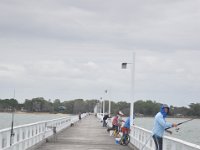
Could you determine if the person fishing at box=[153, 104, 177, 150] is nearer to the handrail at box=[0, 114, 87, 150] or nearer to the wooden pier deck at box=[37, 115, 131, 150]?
the handrail at box=[0, 114, 87, 150]

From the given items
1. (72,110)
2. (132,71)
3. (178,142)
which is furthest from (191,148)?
(72,110)

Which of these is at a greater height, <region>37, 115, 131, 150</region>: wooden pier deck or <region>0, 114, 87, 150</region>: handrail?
<region>0, 114, 87, 150</region>: handrail

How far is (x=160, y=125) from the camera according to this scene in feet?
48.1

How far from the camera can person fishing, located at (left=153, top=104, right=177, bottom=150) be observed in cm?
1435

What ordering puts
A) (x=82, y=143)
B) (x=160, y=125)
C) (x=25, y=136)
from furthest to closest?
(x=82, y=143)
(x=25, y=136)
(x=160, y=125)

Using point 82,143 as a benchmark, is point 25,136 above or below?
above

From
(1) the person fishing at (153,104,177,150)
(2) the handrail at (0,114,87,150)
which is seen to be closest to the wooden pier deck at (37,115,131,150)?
(2) the handrail at (0,114,87,150)

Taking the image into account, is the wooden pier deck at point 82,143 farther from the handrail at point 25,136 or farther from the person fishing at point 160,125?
the person fishing at point 160,125

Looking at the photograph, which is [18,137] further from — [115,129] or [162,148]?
[115,129]

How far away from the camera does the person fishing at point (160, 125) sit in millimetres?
14352

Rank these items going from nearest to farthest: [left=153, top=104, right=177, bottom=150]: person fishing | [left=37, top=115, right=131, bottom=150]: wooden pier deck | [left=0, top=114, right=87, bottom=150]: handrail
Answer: [left=153, top=104, right=177, bottom=150]: person fishing
[left=0, top=114, right=87, bottom=150]: handrail
[left=37, top=115, right=131, bottom=150]: wooden pier deck

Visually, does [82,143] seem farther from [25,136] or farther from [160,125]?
[160,125]

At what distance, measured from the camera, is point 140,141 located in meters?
20.8

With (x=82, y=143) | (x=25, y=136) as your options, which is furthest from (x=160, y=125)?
(x=82, y=143)
